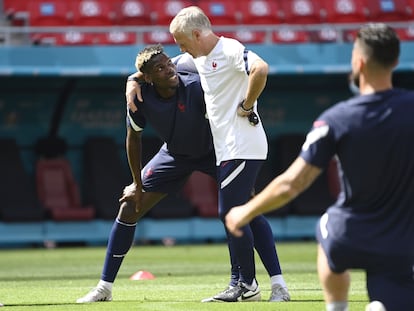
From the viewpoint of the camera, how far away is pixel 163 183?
28.9 ft

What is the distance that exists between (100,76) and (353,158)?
1581 cm

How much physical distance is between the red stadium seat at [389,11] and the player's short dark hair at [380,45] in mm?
16963

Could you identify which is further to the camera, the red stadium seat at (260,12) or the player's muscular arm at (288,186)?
the red stadium seat at (260,12)

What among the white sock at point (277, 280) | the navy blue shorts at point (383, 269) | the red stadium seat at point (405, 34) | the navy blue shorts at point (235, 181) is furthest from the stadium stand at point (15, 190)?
the navy blue shorts at point (383, 269)

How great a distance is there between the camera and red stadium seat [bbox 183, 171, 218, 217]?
21.4m

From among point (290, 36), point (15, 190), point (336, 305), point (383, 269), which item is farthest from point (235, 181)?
point (290, 36)

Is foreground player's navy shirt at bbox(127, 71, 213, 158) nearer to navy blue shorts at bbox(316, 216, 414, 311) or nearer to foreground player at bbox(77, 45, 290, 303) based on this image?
foreground player at bbox(77, 45, 290, 303)

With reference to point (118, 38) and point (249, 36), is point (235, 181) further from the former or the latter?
point (249, 36)

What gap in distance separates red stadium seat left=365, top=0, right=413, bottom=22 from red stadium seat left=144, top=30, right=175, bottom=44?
170 inches

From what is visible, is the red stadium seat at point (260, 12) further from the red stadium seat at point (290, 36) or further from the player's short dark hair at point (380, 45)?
the player's short dark hair at point (380, 45)

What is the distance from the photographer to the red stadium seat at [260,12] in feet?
71.0

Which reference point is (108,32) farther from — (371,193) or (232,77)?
(371,193)

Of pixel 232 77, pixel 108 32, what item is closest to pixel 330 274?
pixel 232 77

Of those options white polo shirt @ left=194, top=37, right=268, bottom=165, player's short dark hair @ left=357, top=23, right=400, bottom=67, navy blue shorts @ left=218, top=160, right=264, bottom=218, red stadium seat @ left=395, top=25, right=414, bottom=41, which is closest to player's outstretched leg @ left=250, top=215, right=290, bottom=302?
navy blue shorts @ left=218, top=160, right=264, bottom=218
